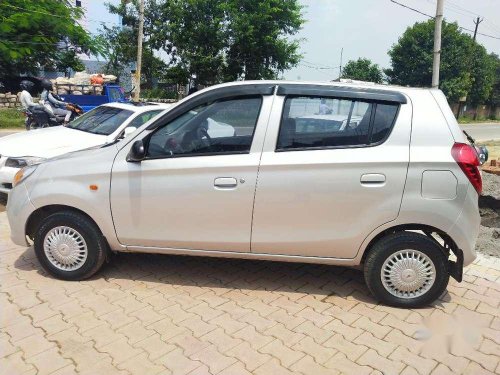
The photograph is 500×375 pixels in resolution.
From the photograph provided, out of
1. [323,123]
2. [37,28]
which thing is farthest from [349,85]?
[37,28]

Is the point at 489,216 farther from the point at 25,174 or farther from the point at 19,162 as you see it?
the point at 19,162

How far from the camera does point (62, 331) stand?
3158 millimetres

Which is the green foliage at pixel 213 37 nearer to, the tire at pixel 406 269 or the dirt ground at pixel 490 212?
the dirt ground at pixel 490 212

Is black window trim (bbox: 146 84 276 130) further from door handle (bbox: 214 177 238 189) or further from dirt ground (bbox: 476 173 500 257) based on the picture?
dirt ground (bbox: 476 173 500 257)

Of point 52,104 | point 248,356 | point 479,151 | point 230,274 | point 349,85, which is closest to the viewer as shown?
point 248,356

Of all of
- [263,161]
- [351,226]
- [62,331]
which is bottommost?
[62,331]

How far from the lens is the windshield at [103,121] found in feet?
23.3

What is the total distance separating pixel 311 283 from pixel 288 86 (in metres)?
1.76

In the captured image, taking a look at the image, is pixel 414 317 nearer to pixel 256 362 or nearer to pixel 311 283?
pixel 311 283

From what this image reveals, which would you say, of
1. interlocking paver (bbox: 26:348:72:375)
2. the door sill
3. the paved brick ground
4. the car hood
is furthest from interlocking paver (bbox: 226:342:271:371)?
the car hood

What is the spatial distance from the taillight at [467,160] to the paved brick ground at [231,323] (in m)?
1.10

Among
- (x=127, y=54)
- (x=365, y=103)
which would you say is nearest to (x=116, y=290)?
(x=365, y=103)

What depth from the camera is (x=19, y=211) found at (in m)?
3.89

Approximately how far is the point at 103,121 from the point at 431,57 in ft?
129
